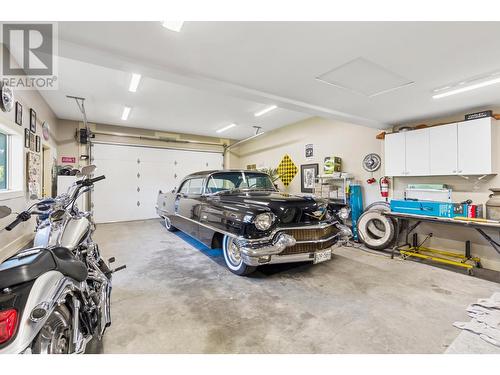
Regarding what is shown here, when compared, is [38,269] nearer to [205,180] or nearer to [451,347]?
[451,347]

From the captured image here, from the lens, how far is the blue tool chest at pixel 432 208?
11.2ft

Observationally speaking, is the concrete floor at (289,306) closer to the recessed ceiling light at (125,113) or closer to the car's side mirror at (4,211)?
the car's side mirror at (4,211)

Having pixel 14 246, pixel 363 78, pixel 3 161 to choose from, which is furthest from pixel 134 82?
pixel 363 78

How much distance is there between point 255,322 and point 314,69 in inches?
107

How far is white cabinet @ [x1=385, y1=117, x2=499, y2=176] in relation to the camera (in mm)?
3369

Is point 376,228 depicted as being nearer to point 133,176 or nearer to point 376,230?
point 376,230

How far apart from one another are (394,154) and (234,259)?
3.60 meters

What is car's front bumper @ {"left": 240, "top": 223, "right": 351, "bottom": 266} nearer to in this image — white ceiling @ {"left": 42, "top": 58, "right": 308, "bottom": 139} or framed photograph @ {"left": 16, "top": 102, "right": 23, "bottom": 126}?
white ceiling @ {"left": 42, "top": 58, "right": 308, "bottom": 139}

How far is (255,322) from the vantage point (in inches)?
78.2

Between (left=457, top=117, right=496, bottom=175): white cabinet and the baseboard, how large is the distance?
260 inches

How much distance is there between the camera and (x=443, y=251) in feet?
13.1

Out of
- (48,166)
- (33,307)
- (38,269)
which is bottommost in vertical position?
(33,307)

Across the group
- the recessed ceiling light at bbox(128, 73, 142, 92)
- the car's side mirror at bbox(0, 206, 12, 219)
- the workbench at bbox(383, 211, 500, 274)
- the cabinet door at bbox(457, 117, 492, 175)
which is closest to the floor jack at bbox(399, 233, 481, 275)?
the workbench at bbox(383, 211, 500, 274)
